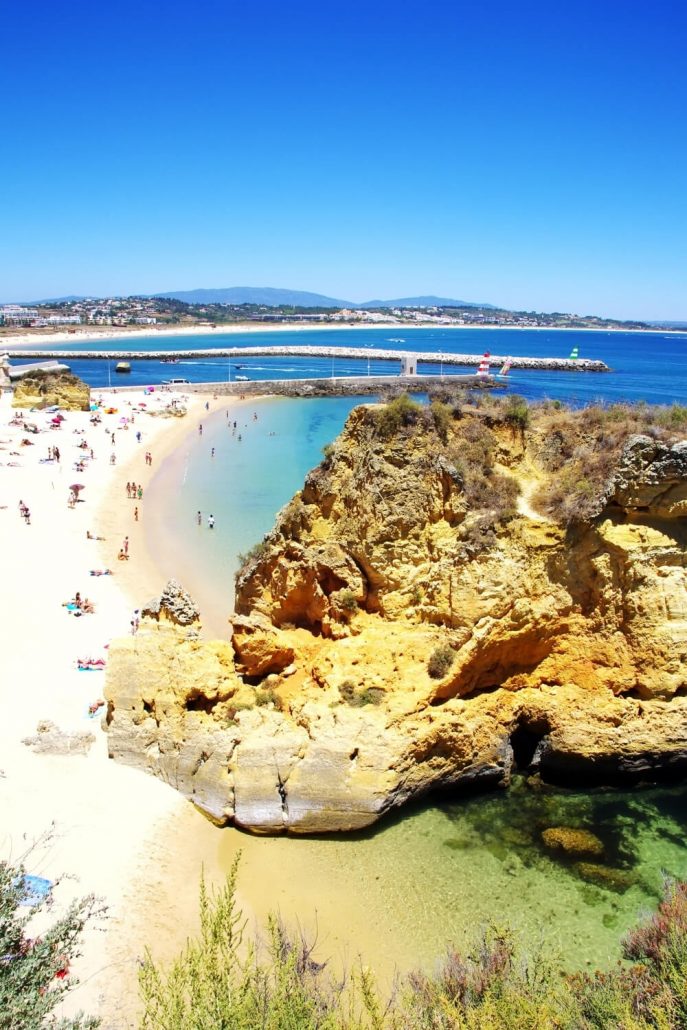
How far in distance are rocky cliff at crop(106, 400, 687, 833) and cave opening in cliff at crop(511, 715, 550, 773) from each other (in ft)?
0.12

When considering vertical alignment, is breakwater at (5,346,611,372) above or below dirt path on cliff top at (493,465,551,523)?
above

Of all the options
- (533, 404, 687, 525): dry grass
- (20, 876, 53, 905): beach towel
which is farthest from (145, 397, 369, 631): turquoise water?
(533, 404, 687, 525): dry grass

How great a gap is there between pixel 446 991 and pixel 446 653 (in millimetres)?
4711

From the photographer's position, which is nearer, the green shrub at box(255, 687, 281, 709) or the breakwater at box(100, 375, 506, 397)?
the green shrub at box(255, 687, 281, 709)

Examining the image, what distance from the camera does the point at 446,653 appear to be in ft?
35.7

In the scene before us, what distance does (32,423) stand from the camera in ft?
146

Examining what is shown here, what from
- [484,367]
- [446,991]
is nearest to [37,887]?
[446,991]

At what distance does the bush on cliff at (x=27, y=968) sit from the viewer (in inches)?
233

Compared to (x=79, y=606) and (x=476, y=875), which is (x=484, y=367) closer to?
(x=79, y=606)

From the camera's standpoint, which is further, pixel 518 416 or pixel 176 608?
pixel 518 416

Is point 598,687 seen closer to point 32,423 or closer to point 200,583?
point 200,583

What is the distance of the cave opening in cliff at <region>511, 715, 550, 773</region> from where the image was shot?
1142 centimetres

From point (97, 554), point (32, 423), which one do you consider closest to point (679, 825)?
point (97, 554)

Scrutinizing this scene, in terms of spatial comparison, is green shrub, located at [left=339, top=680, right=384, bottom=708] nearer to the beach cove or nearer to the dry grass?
the beach cove
